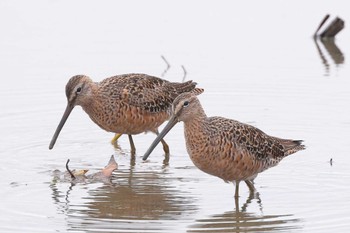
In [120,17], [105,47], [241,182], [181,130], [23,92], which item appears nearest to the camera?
[241,182]

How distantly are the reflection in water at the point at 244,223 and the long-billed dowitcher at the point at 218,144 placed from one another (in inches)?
13.7

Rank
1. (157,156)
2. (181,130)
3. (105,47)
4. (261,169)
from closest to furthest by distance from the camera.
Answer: (261,169) < (157,156) < (181,130) < (105,47)

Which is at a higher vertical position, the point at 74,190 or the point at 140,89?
the point at 140,89

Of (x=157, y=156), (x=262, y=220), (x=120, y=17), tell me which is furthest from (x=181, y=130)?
(x=120, y=17)

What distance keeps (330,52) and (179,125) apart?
3.30 m

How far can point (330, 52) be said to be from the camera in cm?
1291

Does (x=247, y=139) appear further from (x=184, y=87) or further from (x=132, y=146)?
(x=184, y=87)

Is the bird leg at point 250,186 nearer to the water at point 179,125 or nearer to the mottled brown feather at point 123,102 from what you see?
the water at point 179,125

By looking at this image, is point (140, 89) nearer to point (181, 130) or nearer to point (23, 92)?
point (181, 130)

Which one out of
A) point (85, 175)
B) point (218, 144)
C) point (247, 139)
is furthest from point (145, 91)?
point (218, 144)

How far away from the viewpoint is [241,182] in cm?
861

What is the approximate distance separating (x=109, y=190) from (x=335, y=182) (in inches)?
70.6

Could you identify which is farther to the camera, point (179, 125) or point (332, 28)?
point (332, 28)

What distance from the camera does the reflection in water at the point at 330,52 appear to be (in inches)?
Answer: 487
